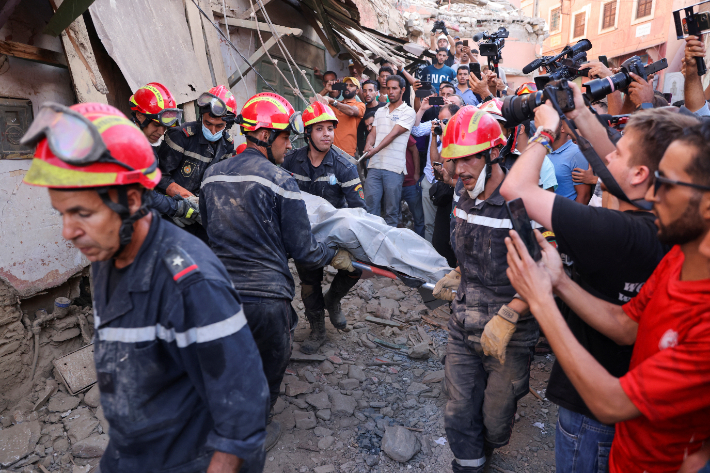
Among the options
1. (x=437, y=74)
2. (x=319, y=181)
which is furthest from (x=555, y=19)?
(x=319, y=181)

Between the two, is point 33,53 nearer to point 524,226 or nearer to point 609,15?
point 524,226

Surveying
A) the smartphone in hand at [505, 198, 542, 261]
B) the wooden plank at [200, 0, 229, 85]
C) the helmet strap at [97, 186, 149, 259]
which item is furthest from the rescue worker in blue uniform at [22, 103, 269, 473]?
the wooden plank at [200, 0, 229, 85]

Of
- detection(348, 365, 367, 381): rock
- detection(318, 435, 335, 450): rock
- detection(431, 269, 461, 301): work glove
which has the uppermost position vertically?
detection(431, 269, 461, 301): work glove

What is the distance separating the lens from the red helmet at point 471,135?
8.79 ft

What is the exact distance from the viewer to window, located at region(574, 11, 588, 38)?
25975 millimetres

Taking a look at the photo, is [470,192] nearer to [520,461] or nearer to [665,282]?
[665,282]

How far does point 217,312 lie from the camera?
136 centimetres

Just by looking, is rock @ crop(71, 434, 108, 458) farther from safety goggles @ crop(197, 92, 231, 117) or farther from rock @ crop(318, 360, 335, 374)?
safety goggles @ crop(197, 92, 231, 117)

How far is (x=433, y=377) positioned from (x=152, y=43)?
→ 14.9 feet

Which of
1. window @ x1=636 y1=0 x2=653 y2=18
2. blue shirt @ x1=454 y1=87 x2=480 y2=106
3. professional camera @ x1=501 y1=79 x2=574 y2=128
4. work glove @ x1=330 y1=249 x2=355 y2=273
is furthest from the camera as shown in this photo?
window @ x1=636 y1=0 x2=653 y2=18

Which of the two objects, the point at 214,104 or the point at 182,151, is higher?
the point at 214,104

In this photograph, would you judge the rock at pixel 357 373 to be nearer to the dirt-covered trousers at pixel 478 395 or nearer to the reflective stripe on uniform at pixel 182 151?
the dirt-covered trousers at pixel 478 395

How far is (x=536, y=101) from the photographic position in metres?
2.19

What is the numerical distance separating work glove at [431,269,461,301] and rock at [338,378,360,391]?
4.55 ft
